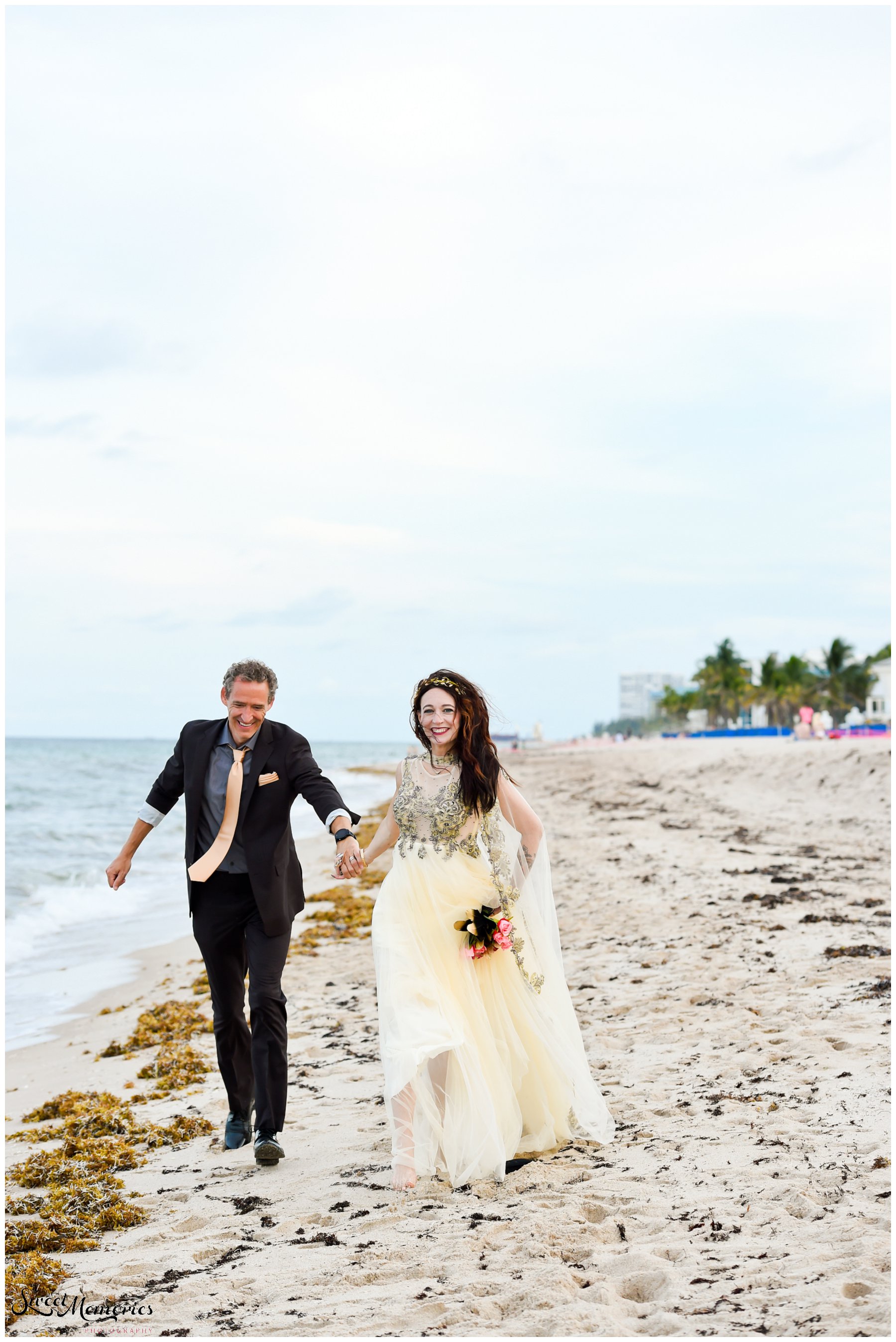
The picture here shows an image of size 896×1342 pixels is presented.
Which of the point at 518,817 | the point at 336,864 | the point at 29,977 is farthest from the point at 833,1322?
the point at 29,977

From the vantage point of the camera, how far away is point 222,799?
201 inches

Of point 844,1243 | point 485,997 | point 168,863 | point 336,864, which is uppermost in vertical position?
point 336,864

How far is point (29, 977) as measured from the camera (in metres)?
11.2

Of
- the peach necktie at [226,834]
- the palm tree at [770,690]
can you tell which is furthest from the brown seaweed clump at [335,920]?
the palm tree at [770,690]

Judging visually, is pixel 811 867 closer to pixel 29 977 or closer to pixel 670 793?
pixel 29 977

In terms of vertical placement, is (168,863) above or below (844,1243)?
below

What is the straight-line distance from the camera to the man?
4941 millimetres

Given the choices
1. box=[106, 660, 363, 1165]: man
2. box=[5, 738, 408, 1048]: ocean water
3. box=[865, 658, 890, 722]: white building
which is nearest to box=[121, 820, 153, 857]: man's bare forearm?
box=[106, 660, 363, 1165]: man

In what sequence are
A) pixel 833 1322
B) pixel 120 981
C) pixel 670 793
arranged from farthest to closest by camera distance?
1. pixel 670 793
2. pixel 120 981
3. pixel 833 1322

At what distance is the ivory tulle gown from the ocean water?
17.2 ft

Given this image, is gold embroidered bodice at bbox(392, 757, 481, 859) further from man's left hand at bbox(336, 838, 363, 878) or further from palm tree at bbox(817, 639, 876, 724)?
palm tree at bbox(817, 639, 876, 724)

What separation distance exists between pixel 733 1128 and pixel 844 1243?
1.33 metres

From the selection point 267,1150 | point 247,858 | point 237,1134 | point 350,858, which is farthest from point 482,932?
point 237,1134

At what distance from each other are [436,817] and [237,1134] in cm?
202
